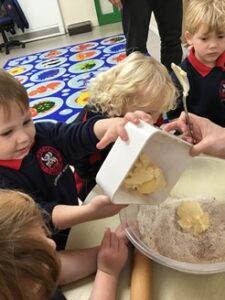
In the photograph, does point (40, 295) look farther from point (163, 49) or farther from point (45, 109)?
point (45, 109)

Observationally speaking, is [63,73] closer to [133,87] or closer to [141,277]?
[133,87]

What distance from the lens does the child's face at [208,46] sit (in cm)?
106

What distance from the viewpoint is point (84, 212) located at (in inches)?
24.6

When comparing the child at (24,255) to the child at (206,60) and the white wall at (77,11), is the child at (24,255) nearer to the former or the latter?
the child at (206,60)

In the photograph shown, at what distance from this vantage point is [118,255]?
0.56 m

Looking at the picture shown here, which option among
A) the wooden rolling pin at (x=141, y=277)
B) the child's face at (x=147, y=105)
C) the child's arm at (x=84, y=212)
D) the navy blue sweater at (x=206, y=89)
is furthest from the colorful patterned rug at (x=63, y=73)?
the wooden rolling pin at (x=141, y=277)

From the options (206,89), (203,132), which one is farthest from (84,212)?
(206,89)

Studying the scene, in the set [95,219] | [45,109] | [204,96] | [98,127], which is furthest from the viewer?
[45,109]

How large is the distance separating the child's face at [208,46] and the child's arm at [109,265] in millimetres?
701

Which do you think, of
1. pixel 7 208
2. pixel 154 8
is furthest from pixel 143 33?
pixel 7 208

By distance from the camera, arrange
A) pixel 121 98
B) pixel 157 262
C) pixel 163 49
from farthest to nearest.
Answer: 1. pixel 163 49
2. pixel 121 98
3. pixel 157 262

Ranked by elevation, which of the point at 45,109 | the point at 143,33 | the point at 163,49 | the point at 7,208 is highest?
the point at 7,208

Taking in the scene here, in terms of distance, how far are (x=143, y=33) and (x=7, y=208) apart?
61.2 inches

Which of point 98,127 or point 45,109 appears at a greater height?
point 98,127
